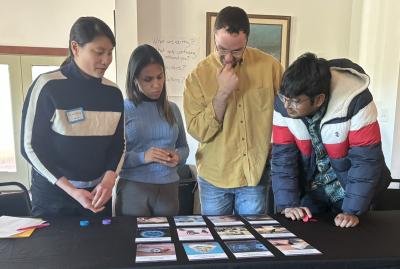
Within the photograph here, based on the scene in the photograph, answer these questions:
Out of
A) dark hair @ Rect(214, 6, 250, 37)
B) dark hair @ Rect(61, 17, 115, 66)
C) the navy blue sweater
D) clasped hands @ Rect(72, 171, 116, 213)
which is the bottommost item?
clasped hands @ Rect(72, 171, 116, 213)

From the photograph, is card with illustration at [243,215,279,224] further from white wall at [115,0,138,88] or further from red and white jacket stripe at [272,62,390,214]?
white wall at [115,0,138,88]

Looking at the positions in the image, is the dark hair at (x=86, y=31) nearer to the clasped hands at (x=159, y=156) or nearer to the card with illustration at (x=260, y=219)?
the clasped hands at (x=159, y=156)

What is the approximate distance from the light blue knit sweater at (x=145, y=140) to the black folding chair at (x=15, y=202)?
2.00 ft

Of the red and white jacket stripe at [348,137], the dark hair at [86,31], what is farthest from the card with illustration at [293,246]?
the dark hair at [86,31]

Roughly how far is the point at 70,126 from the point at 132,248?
0.52 meters

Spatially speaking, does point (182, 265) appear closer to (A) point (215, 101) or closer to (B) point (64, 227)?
(B) point (64, 227)

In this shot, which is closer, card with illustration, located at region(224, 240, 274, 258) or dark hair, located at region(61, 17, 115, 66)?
card with illustration, located at region(224, 240, 274, 258)

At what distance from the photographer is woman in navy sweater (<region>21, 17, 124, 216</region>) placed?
3.79ft

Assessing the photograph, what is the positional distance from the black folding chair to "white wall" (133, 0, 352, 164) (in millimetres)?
1502

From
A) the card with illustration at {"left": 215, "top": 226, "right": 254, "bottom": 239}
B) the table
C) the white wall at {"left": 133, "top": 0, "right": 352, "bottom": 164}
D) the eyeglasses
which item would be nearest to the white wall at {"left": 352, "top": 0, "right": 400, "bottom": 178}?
the white wall at {"left": 133, "top": 0, "right": 352, "bottom": 164}

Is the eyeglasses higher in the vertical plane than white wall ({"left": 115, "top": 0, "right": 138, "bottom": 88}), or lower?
lower

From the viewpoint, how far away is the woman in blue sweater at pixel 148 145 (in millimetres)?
1341

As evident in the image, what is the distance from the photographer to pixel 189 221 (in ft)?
3.73

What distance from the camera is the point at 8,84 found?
11.6ft
